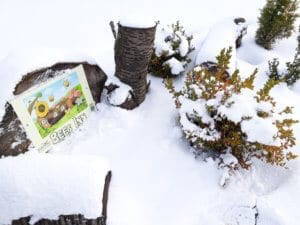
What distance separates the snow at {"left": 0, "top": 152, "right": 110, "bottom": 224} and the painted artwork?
31.2 inches

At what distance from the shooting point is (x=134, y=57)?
3340mm

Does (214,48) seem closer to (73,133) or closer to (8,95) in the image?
(73,133)

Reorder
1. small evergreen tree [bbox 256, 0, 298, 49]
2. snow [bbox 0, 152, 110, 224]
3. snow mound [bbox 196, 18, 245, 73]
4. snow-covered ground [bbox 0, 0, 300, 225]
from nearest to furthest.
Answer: snow [bbox 0, 152, 110, 224], snow-covered ground [bbox 0, 0, 300, 225], snow mound [bbox 196, 18, 245, 73], small evergreen tree [bbox 256, 0, 298, 49]

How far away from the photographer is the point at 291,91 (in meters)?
3.93

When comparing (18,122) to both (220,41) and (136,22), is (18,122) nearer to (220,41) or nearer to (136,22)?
(136,22)

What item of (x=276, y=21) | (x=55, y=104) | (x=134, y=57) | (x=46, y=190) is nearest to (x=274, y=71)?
(x=276, y=21)

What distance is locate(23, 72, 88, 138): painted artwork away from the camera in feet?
9.73

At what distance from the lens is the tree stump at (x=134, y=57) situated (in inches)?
126

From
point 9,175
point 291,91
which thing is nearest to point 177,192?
point 9,175

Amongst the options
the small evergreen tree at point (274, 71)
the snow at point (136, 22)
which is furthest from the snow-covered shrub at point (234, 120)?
the small evergreen tree at point (274, 71)

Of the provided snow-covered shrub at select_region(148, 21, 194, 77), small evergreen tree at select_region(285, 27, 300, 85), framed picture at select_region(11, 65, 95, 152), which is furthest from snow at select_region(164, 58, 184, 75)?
small evergreen tree at select_region(285, 27, 300, 85)

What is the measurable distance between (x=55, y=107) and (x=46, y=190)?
1.16 metres

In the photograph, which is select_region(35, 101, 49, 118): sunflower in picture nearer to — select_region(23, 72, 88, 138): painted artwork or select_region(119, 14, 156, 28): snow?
select_region(23, 72, 88, 138): painted artwork

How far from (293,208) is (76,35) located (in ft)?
12.4
